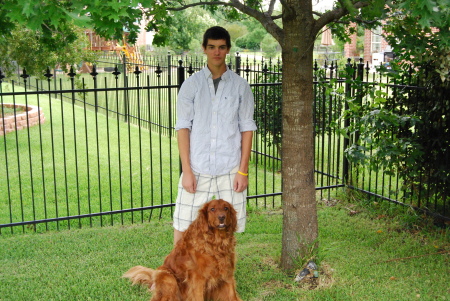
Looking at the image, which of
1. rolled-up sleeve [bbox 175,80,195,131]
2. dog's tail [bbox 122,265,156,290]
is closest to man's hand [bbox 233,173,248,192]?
rolled-up sleeve [bbox 175,80,195,131]

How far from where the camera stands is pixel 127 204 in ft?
24.3

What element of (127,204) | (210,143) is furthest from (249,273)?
(127,204)

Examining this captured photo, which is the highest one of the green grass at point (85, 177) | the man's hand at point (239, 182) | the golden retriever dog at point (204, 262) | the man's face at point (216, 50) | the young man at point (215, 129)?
the man's face at point (216, 50)

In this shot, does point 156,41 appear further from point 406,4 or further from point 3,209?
point 3,209

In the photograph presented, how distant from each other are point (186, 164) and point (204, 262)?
736mm

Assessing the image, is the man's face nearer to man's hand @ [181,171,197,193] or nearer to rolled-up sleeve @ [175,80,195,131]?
rolled-up sleeve @ [175,80,195,131]

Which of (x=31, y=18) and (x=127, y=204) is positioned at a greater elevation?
(x=31, y=18)

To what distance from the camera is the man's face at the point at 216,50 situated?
367cm

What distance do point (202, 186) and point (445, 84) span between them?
3.00m

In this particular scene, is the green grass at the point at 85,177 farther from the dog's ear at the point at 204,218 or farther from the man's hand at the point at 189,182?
the dog's ear at the point at 204,218

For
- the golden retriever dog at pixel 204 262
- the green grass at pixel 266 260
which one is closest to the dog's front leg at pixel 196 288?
the golden retriever dog at pixel 204 262

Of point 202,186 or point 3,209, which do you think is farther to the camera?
point 3,209

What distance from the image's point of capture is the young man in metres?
3.77

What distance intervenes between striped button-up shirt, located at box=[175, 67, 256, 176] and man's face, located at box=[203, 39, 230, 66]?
0.37 feet
